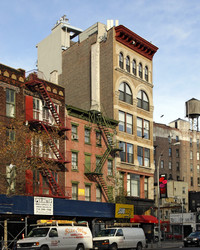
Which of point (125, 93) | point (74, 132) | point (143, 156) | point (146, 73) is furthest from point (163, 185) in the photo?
point (146, 73)

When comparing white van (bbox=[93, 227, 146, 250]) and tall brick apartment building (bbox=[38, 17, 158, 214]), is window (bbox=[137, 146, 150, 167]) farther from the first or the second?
white van (bbox=[93, 227, 146, 250])

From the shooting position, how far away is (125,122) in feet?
164

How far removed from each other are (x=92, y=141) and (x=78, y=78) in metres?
11.6

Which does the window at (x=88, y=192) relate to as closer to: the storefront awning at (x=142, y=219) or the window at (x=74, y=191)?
the window at (x=74, y=191)

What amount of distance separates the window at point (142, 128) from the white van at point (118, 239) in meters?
19.6

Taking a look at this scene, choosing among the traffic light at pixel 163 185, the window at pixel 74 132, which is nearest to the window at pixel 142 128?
the traffic light at pixel 163 185

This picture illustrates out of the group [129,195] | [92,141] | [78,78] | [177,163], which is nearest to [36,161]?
[92,141]

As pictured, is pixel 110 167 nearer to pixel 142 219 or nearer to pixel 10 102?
pixel 142 219

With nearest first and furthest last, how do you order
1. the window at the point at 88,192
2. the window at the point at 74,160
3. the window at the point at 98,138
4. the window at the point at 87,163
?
the window at the point at 74,160
the window at the point at 88,192
the window at the point at 87,163
the window at the point at 98,138

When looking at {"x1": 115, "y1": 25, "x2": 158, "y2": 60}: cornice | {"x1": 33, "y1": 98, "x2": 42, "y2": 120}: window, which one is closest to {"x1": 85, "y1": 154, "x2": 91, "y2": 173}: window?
{"x1": 33, "y1": 98, "x2": 42, "y2": 120}: window

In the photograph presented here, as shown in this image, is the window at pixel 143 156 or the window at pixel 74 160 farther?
the window at pixel 143 156

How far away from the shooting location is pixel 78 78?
53.5 meters

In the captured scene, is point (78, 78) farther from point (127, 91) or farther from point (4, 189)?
point (4, 189)

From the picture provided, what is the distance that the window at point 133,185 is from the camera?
161 feet
